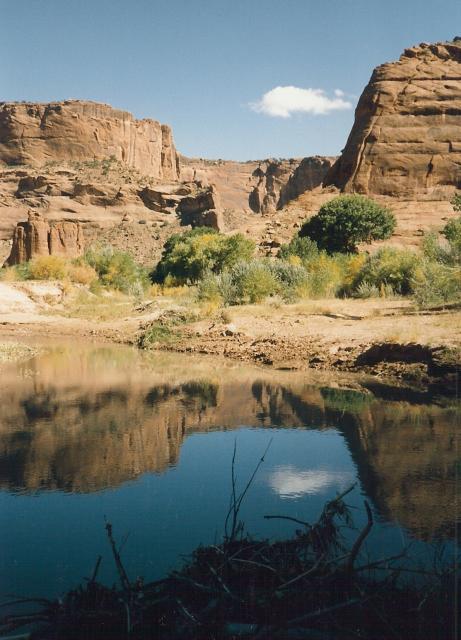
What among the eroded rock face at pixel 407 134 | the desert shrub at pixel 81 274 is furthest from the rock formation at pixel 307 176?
the desert shrub at pixel 81 274

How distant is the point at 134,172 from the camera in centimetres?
10075

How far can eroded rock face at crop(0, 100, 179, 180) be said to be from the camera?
102438 mm

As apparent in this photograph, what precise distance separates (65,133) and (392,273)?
9151 cm

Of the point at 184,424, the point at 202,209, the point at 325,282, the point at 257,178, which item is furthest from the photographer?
the point at 257,178

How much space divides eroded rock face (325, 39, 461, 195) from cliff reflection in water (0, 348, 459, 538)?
40.2m

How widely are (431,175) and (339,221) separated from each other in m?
14.5

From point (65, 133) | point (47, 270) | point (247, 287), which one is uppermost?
point (65, 133)

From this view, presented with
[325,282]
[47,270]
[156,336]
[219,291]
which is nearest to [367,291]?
[325,282]

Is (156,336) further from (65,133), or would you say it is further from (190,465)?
(65,133)

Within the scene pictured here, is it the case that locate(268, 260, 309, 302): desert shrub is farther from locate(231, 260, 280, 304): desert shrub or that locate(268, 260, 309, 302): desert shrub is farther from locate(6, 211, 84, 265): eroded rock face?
locate(6, 211, 84, 265): eroded rock face

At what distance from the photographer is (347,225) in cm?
3775

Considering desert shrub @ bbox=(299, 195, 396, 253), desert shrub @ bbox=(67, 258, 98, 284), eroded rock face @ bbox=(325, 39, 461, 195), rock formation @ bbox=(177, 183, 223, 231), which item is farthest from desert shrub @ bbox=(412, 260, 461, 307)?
rock formation @ bbox=(177, 183, 223, 231)

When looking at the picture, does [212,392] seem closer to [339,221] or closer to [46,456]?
[46,456]

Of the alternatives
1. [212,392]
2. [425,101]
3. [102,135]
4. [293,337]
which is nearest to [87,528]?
[212,392]
